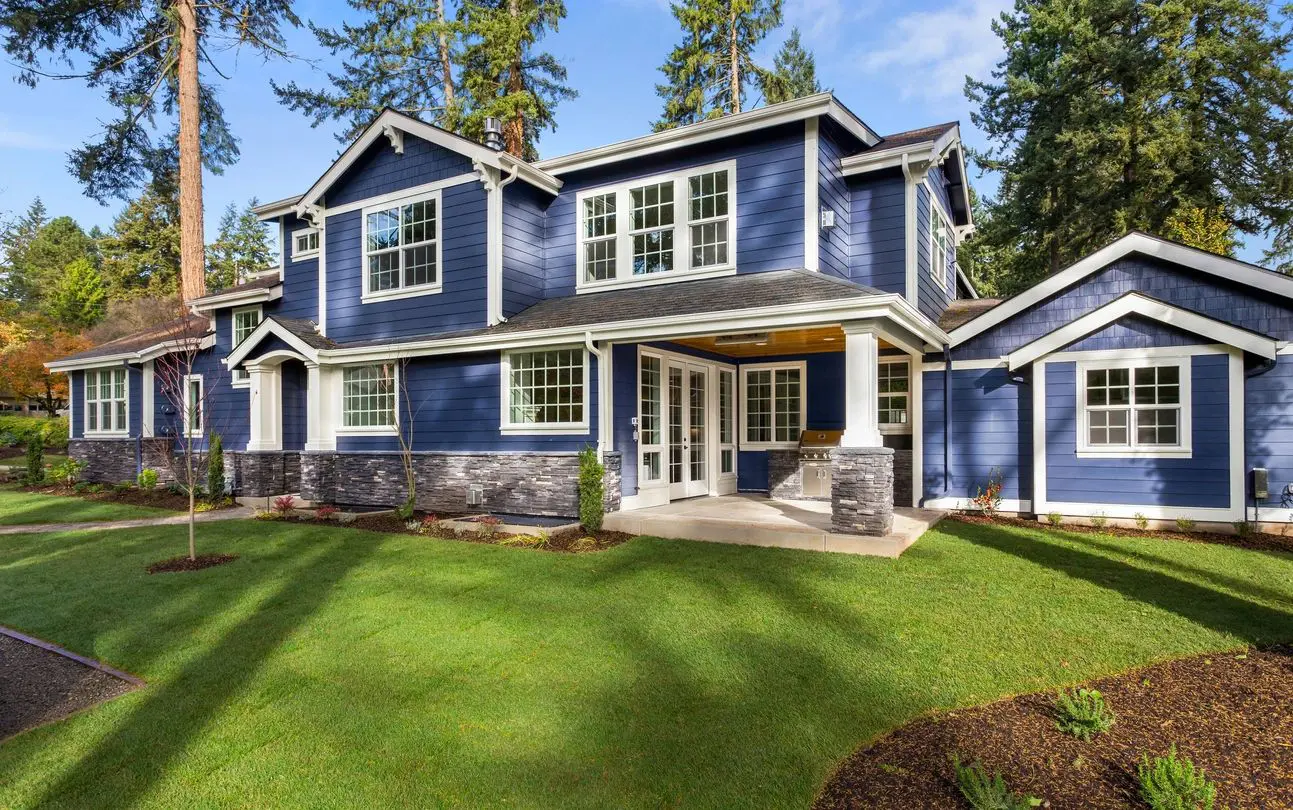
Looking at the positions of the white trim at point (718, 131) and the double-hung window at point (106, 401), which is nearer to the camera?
the white trim at point (718, 131)

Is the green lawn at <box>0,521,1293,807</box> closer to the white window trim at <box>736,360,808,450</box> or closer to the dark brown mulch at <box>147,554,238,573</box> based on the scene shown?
the dark brown mulch at <box>147,554,238,573</box>

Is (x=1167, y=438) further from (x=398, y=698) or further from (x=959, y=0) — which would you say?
(x=959, y=0)

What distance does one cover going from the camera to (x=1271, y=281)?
328 inches

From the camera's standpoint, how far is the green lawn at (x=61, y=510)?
11.2m

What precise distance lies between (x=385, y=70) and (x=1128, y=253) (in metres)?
22.2

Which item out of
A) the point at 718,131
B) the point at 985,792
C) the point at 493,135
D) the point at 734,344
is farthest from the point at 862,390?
the point at 493,135

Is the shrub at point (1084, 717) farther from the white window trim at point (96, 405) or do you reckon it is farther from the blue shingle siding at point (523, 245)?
the white window trim at point (96, 405)

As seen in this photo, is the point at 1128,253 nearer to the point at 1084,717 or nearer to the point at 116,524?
the point at 1084,717

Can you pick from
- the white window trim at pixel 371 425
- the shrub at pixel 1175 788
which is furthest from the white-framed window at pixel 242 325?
the shrub at pixel 1175 788

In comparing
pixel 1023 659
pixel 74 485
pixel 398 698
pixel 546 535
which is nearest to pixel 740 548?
pixel 546 535

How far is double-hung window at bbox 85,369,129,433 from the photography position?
647 inches

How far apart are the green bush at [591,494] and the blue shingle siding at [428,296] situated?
366cm

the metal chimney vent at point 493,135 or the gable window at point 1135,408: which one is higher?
the metal chimney vent at point 493,135

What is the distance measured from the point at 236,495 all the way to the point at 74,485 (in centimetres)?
526
